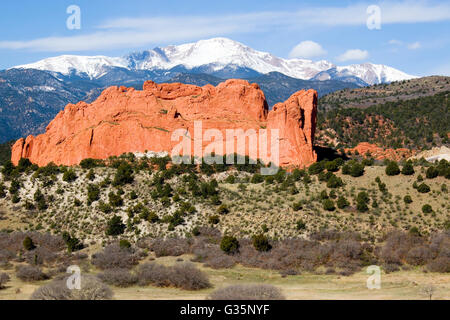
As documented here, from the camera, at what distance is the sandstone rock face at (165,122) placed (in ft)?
225

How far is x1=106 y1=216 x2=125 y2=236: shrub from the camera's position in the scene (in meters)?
50.8

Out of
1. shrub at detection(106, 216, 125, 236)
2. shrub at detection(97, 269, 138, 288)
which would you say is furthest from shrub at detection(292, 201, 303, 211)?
shrub at detection(97, 269, 138, 288)

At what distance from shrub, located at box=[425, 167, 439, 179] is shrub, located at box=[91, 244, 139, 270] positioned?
114 feet

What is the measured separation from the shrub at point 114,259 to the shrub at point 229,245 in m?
8.00

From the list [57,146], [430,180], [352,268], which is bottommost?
[352,268]

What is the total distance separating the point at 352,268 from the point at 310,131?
3400 centimetres

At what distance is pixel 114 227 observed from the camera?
51.1m

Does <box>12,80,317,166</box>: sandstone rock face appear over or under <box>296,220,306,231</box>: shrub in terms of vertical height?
over

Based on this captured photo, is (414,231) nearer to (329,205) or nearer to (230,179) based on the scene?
(329,205)

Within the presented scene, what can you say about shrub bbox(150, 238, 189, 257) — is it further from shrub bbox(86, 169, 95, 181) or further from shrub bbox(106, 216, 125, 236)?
shrub bbox(86, 169, 95, 181)

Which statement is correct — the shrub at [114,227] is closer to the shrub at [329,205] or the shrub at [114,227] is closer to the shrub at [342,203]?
the shrub at [329,205]
